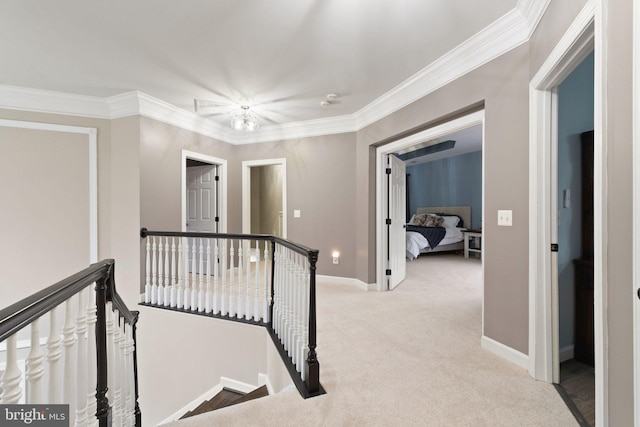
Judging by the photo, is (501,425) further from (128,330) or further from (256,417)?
(128,330)

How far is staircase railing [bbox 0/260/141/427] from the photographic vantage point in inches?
33.7

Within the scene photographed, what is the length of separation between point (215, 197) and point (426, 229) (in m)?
4.68

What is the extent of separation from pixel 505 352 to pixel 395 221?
2.37m

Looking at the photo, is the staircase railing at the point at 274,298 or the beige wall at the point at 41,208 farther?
the beige wall at the point at 41,208

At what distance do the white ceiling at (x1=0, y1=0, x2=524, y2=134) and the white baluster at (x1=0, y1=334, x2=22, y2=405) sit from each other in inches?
88.9

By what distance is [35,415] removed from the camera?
3.02 feet

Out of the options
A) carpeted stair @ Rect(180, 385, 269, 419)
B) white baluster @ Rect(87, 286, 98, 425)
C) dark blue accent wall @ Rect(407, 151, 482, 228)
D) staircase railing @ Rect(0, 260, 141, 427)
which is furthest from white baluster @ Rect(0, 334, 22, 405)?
dark blue accent wall @ Rect(407, 151, 482, 228)

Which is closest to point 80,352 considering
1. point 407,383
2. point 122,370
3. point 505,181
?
point 122,370

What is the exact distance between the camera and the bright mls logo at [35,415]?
84 cm

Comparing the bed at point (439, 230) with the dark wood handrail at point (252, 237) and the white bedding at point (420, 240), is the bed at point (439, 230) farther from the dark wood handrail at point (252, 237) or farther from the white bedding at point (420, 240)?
the dark wood handrail at point (252, 237)

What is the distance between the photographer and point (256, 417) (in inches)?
65.5

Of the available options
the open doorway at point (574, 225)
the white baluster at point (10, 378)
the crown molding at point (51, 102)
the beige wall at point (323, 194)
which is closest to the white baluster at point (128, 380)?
the white baluster at point (10, 378)

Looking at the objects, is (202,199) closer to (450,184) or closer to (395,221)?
(395,221)

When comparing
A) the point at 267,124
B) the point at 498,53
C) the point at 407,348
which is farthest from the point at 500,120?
the point at 267,124
